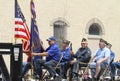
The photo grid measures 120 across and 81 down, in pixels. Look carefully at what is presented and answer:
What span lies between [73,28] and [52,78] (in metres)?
8.69

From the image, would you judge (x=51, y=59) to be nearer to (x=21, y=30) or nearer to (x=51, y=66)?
(x=51, y=66)

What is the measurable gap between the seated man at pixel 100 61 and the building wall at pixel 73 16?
6.24 metres

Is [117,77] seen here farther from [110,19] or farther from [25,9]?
[110,19]

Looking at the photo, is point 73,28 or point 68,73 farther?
point 73,28

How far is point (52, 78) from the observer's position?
1088 cm

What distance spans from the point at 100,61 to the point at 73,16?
27.8 feet

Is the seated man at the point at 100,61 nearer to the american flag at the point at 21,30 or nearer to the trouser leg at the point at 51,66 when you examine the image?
the trouser leg at the point at 51,66

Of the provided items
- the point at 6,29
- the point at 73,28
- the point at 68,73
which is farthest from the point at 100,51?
the point at 73,28

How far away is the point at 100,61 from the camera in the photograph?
11078 mm

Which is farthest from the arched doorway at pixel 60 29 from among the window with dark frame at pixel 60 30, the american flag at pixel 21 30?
the american flag at pixel 21 30

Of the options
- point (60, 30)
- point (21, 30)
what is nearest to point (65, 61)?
point (21, 30)

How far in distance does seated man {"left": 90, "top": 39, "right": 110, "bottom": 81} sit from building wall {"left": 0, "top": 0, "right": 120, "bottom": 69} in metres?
6.24

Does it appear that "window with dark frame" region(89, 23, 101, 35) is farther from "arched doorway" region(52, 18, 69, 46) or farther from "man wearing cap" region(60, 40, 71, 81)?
"man wearing cap" region(60, 40, 71, 81)

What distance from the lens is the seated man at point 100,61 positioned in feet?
36.1
